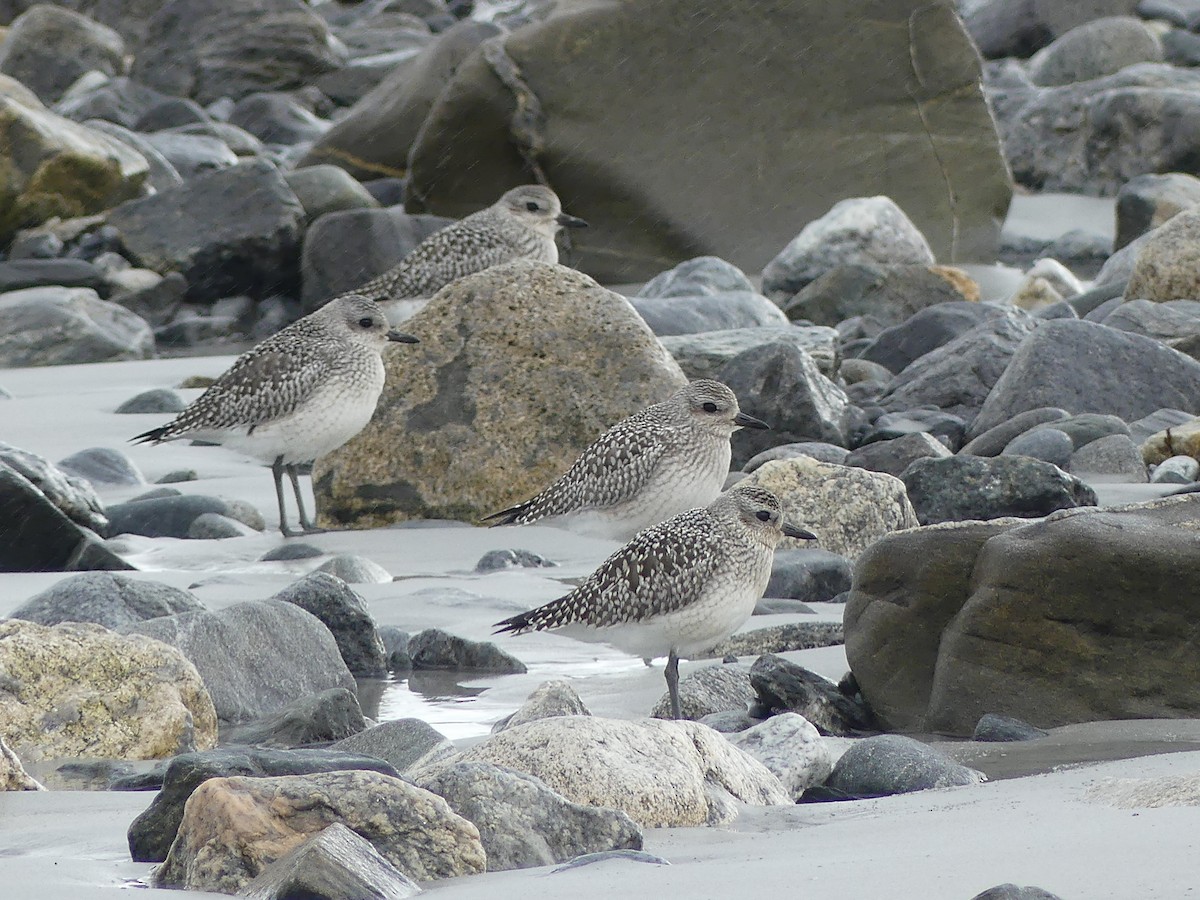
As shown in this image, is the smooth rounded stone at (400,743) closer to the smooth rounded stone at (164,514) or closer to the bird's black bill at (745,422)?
the bird's black bill at (745,422)

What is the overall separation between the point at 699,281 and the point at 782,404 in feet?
14.7

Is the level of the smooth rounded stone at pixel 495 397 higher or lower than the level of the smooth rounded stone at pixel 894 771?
lower

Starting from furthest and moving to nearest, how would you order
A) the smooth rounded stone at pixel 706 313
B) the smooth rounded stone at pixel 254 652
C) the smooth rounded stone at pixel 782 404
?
1. the smooth rounded stone at pixel 706 313
2. the smooth rounded stone at pixel 782 404
3. the smooth rounded stone at pixel 254 652

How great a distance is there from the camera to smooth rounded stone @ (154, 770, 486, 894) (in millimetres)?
3662

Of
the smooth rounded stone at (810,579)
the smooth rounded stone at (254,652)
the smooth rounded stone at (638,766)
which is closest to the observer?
the smooth rounded stone at (638,766)

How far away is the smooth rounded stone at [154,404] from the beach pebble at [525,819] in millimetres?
8280

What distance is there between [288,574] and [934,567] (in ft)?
11.3

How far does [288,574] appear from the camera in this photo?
26.8 ft

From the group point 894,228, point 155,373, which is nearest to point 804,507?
point 155,373

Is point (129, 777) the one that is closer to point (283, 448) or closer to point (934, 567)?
point (934, 567)

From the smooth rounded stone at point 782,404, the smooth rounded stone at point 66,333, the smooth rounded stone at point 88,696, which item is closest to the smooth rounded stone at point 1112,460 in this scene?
the smooth rounded stone at point 782,404

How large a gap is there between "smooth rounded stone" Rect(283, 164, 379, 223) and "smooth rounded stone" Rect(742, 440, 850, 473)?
1048 cm

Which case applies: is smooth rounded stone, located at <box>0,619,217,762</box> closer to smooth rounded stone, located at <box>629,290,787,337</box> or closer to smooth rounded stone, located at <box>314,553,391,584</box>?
smooth rounded stone, located at <box>314,553,391,584</box>

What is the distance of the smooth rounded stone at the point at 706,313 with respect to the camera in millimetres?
12945
